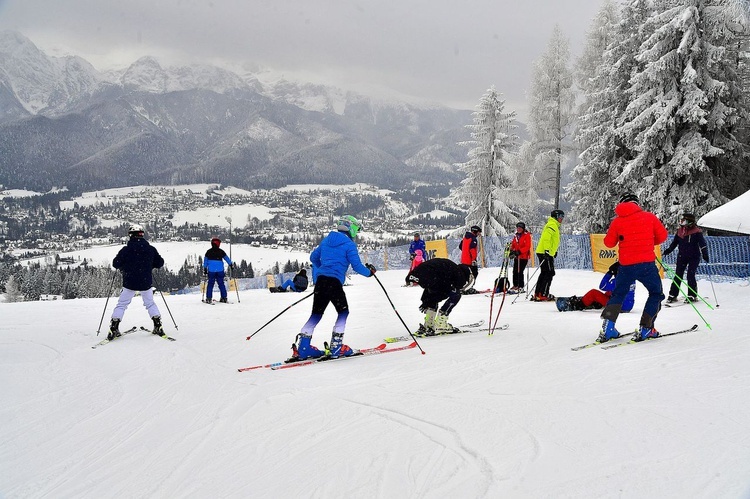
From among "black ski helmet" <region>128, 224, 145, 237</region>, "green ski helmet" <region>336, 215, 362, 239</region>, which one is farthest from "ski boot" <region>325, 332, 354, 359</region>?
"black ski helmet" <region>128, 224, 145, 237</region>

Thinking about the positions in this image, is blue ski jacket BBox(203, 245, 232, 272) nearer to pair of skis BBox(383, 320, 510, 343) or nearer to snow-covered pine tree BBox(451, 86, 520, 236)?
pair of skis BBox(383, 320, 510, 343)

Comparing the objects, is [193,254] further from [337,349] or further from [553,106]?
[337,349]

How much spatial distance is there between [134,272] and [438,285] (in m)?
5.26

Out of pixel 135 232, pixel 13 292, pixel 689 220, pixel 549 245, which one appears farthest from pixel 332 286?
pixel 13 292

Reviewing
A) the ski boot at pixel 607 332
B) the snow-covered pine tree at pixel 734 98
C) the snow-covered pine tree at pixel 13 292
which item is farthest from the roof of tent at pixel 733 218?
the snow-covered pine tree at pixel 13 292

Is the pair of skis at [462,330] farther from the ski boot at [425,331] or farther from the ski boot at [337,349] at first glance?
the ski boot at [337,349]

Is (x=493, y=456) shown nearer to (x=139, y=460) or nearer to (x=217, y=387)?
(x=139, y=460)

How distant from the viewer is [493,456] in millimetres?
3184

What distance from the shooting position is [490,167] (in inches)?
1166

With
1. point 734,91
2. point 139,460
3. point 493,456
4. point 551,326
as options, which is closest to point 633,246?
point 551,326

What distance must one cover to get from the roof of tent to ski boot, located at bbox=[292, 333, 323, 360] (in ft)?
33.4

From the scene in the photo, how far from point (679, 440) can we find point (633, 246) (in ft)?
11.7

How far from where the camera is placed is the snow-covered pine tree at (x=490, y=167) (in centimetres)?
2905

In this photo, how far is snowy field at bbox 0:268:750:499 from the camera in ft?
9.66
